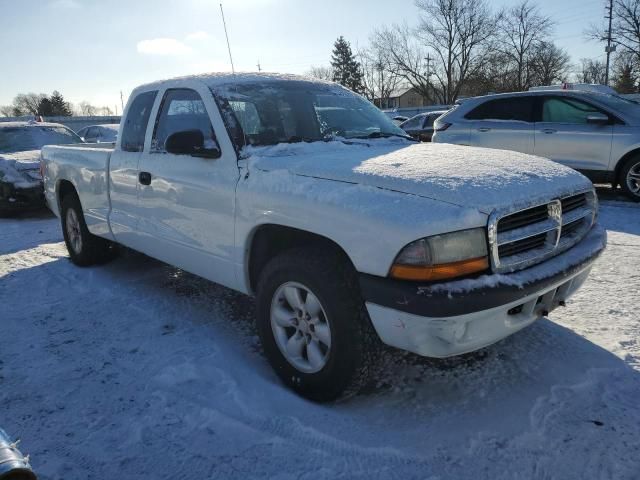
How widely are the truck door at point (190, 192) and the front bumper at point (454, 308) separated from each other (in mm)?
1203

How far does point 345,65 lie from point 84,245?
199ft

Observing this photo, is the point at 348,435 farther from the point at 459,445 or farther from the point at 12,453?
the point at 12,453

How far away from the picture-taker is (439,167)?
2621 millimetres

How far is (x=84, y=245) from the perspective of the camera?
524cm

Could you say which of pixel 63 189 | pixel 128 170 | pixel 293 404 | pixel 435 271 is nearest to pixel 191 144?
pixel 128 170

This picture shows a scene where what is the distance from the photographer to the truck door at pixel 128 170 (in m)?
4.04

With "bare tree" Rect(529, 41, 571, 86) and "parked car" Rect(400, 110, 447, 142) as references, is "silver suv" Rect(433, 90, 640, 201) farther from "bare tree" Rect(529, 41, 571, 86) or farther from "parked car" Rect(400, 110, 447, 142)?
"bare tree" Rect(529, 41, 571, 86)

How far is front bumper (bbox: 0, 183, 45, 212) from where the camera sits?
843 centimetres

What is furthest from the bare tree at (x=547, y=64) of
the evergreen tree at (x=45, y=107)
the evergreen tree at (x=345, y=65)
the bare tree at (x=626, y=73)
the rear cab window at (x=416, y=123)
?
the evergreen tree at (x=45, y=107)

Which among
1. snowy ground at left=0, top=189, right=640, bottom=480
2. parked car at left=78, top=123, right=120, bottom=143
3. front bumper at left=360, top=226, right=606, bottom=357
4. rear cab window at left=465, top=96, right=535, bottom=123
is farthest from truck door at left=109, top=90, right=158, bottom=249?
parked car at left=78, top=123, right=120, bottom=143

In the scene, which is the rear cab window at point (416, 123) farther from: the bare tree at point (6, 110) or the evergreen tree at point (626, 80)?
the bare tree at point (6, 110)

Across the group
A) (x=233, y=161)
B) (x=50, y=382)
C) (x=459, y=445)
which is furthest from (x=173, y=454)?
(x=233, y=161)

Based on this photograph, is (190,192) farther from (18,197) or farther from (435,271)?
(18,197)

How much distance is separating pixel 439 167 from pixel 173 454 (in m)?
1.93
